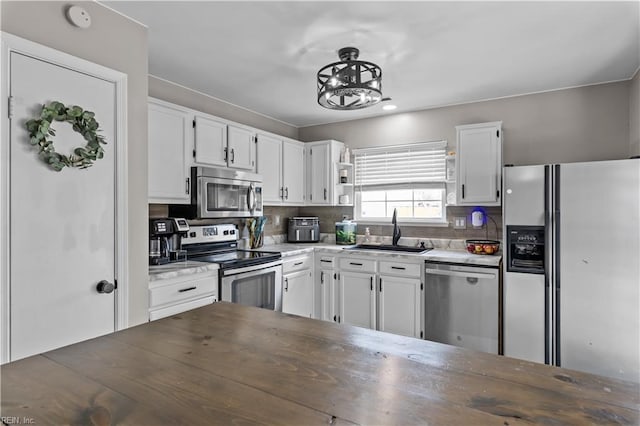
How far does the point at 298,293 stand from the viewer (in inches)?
146

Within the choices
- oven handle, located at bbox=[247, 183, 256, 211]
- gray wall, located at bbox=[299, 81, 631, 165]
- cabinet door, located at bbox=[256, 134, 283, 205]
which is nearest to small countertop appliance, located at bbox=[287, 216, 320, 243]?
cabinet door, located at bbox=[256, 134, 283, 205]

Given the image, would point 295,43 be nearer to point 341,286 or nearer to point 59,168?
point 59,168

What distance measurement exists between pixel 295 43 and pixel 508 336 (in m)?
2.79

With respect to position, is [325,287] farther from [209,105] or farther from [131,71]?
[131,71]

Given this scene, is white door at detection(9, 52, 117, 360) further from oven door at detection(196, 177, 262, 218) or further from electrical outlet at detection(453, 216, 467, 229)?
electrical outlet at detection(453, 216, 467, 229)

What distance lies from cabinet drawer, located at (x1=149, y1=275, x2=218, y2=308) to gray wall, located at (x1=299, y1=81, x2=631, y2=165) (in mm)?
2669

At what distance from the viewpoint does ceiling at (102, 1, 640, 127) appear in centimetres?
202

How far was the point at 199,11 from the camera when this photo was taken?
6.70ft

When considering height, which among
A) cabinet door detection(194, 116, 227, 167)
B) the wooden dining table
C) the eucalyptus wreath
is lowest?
the wooden dining table

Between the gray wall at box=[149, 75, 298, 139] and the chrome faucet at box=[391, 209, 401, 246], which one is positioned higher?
the gray wall at box=[149, 75, 298, 139]

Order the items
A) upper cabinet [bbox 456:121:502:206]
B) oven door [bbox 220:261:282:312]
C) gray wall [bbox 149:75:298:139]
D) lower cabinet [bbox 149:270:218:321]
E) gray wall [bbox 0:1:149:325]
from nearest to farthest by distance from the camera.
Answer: gray wall [bbox 0:1:149:325] < lower cabinet [bbox 149:270:218:321] < oven door [bbox 220:261:282:312] < gray wall [bbox 149:75:298:139] < upper cabinet [bbox 456:121:502:206]

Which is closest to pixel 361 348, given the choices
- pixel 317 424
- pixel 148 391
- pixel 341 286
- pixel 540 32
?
pixel 317 424

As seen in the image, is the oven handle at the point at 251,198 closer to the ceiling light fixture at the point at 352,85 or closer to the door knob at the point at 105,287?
the ceiling light fixture at the point at 352,85

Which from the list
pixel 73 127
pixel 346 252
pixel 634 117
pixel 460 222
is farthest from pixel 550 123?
pixel 73 127
